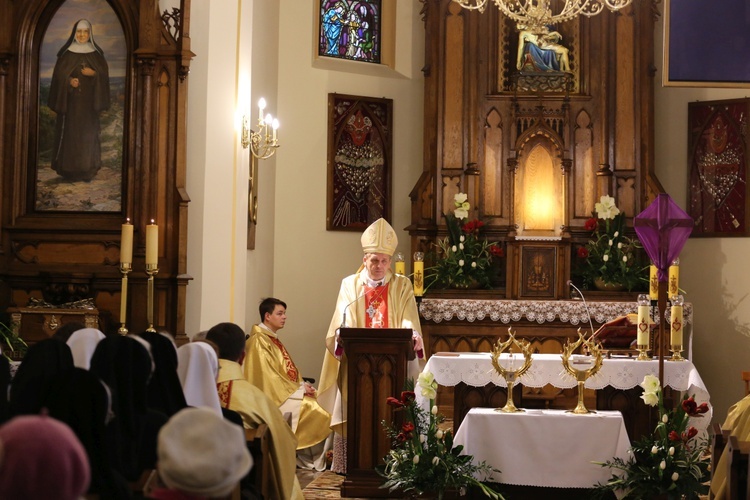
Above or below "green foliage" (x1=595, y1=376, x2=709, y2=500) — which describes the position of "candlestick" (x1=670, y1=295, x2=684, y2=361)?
above

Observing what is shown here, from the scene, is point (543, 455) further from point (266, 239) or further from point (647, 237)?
point (266, 239)

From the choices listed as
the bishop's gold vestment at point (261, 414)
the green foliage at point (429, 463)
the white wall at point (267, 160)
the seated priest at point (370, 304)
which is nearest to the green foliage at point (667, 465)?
the green foliage at point (429, 463)

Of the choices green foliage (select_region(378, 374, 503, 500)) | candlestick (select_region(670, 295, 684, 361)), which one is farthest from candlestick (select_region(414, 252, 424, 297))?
green foliage (select_region(378, 374, 503, 500))

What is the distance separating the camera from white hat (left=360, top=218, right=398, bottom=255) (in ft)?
33.3

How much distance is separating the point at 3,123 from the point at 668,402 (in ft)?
18.3

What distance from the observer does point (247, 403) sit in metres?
6.13

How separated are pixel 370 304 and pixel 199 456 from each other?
7.74 metres

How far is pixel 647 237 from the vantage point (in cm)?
840

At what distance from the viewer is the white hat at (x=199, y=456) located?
108 inches

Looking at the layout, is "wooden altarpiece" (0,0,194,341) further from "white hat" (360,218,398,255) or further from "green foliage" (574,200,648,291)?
"green foliage" (574,200,648,291)

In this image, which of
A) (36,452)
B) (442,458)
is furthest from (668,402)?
(36,452)

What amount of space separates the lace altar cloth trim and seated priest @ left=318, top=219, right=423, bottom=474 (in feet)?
9.22

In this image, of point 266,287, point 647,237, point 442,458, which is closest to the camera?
point 442,458

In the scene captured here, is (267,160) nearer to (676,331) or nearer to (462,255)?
(462,255)
